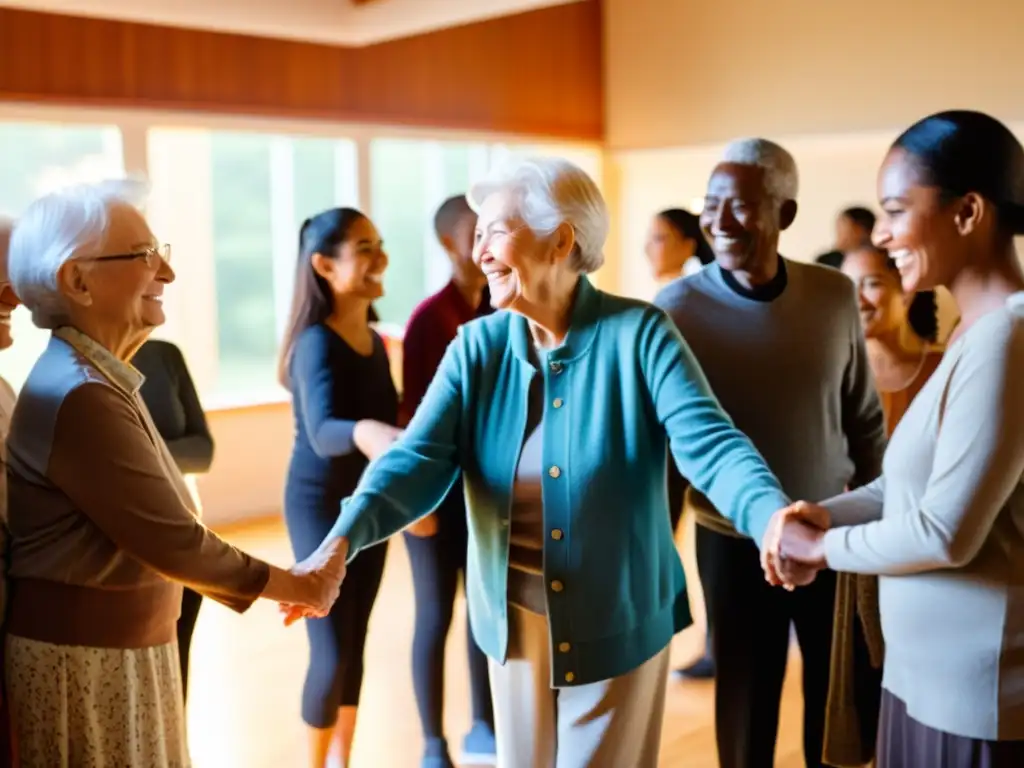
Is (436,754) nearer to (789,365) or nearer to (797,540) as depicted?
(789,365)

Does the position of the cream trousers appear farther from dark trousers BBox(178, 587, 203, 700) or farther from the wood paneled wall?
the wood paneled wall

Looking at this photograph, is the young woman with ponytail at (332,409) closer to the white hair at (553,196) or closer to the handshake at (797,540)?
the white hair at (553,196)

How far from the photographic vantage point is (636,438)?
6.08 feet

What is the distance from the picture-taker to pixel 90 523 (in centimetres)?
165

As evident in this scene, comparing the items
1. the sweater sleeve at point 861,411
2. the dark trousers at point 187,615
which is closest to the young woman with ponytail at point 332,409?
the dark trousers at point 187,615

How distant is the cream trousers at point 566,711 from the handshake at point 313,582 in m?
0.31

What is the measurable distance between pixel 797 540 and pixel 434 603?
1.41 m

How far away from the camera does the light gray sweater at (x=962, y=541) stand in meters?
1.52

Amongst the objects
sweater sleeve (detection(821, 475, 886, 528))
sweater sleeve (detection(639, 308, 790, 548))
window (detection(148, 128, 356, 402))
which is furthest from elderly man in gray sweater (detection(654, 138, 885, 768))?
window (detection(148, 128, 356, 402))

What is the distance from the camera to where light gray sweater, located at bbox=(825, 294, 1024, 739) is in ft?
4.99

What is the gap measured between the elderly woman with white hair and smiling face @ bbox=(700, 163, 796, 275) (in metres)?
1.25

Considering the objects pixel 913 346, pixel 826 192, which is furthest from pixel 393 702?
pixel 826 192

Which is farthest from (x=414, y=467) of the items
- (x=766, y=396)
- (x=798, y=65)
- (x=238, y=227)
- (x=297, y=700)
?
(x=798, y=65)

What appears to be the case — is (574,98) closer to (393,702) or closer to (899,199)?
(393,702)
